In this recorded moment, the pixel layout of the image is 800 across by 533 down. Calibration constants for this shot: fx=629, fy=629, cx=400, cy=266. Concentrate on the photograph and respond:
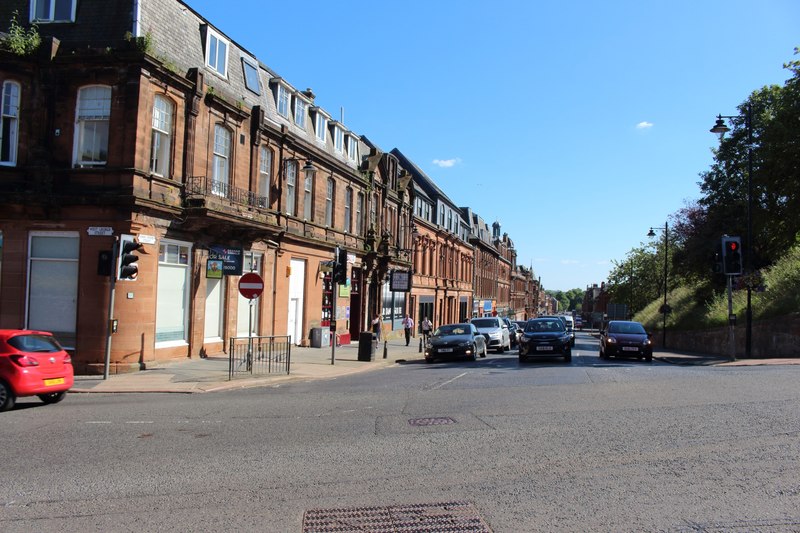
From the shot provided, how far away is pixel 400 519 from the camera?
5242mm

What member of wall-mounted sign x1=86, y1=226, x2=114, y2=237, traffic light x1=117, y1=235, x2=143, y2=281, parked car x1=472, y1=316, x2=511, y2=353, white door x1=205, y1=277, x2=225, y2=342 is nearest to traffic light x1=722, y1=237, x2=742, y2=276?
parked car x1=472, y1=316, x2=511, y2=353

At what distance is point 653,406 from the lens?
10.4m

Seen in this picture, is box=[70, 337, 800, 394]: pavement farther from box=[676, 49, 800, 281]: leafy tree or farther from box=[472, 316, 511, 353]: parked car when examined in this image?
box=[676, 49, 800, 281]: leafy tree

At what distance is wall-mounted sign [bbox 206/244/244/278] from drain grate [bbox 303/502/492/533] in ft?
53.3

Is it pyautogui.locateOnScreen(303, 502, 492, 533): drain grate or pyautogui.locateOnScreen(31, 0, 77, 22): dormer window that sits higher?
pyautogui.locateOnScreen(31, 0, 77, 22): dormer window

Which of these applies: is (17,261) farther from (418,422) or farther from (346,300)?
(346,300)

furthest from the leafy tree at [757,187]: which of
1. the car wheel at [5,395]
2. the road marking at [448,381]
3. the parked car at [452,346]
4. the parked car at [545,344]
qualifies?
the car wheel at [5,395]

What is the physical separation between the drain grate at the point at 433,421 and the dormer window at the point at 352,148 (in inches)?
990

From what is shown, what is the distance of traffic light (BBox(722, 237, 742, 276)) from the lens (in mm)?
21578

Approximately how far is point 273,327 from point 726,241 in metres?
17.0

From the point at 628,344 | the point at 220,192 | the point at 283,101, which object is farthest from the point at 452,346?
the point at 283,101

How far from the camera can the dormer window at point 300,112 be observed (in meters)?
27.3

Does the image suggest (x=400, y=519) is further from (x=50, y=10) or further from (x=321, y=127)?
(x=321, y=127)

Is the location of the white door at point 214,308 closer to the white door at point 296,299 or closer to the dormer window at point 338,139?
the white door at point 296,299
